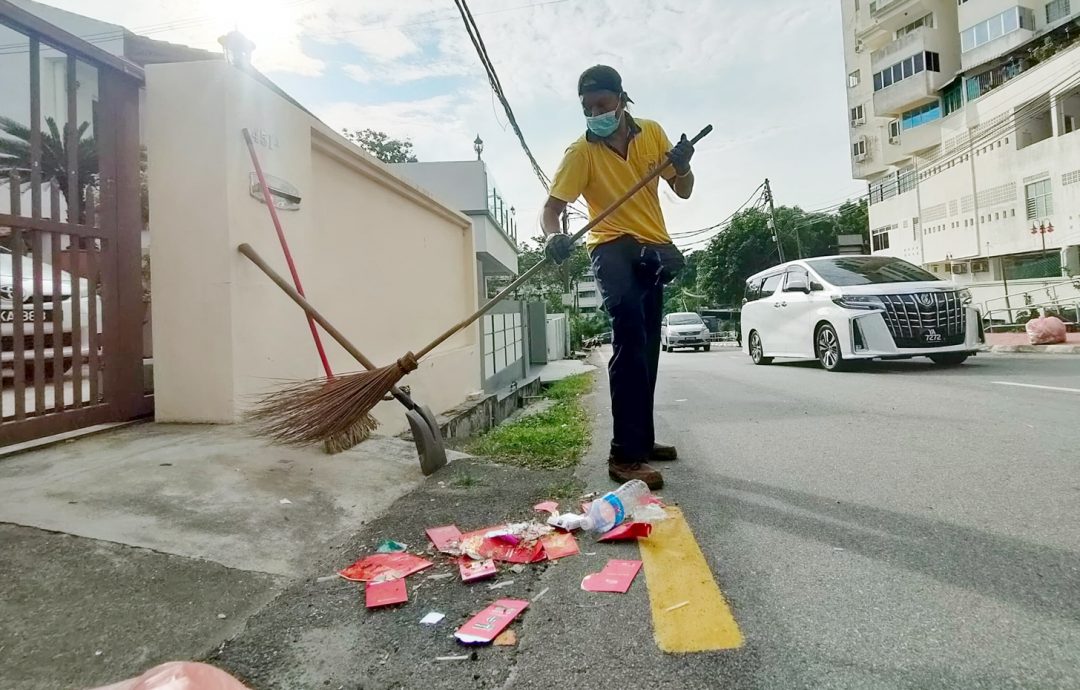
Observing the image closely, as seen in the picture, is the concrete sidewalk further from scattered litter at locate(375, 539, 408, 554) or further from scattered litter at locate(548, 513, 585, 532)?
scattered litter at locate(548, 513, 585, 532)

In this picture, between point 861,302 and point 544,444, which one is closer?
point 544,444

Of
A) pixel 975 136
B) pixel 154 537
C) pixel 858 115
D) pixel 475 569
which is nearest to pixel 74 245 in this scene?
pixel 154 537

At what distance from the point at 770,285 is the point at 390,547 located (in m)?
8.83

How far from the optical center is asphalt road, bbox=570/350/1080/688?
134 cm

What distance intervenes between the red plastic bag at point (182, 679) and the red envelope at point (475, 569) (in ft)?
2.54

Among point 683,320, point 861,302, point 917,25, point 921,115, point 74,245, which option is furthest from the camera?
point 917,25

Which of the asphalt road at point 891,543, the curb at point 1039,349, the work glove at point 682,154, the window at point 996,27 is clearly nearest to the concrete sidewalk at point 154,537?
the asphalt road at point 891,543

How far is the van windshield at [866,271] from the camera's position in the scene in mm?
7809

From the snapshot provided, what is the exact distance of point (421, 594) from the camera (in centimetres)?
178

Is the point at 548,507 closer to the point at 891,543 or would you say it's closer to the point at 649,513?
the point at 649,513

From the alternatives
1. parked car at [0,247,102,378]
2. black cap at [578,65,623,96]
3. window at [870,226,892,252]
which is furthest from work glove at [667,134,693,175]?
window at [870,226,892,252]

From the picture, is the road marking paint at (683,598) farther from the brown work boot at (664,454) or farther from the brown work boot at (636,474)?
the brown work boot at (664,454)

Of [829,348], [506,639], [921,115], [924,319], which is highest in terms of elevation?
[921,115]

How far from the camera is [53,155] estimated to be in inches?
138
